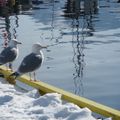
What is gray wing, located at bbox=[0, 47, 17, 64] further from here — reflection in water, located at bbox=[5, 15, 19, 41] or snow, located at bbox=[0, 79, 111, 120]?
reflection in water, located at bbox=[5, 15, 19, 41]

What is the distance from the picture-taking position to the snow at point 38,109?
7.75m

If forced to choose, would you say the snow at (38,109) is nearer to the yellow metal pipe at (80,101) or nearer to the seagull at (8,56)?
the yellow metal pipe at (80,101)

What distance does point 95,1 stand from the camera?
43969 millimetres

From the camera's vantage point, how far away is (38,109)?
26.7 ft

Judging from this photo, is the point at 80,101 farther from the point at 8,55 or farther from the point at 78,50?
the point at 78,50

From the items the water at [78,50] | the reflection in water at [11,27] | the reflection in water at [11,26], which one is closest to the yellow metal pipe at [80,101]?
the water at [78,50]

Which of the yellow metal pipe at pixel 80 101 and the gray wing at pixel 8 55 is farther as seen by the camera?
the gray wing at pixel 8 55

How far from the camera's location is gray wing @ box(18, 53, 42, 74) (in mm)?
10273

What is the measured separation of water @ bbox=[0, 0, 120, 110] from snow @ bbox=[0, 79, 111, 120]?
2846 mm

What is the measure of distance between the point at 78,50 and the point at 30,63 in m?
8.18

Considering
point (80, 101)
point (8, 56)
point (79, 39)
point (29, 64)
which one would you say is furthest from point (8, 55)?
point (79, 39)

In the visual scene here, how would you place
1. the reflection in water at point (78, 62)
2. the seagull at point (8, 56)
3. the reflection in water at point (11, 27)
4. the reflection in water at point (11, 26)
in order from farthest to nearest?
1. the reflection in water at point (11, 26)
2. the reflection in water at point (11, 27)
3. the reflection in water at point (78, 62)
4. the seagull at point (8, 56)

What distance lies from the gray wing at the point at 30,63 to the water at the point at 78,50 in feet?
6.43

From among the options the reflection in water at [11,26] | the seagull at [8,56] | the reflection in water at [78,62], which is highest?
the seagull at [8,56]
